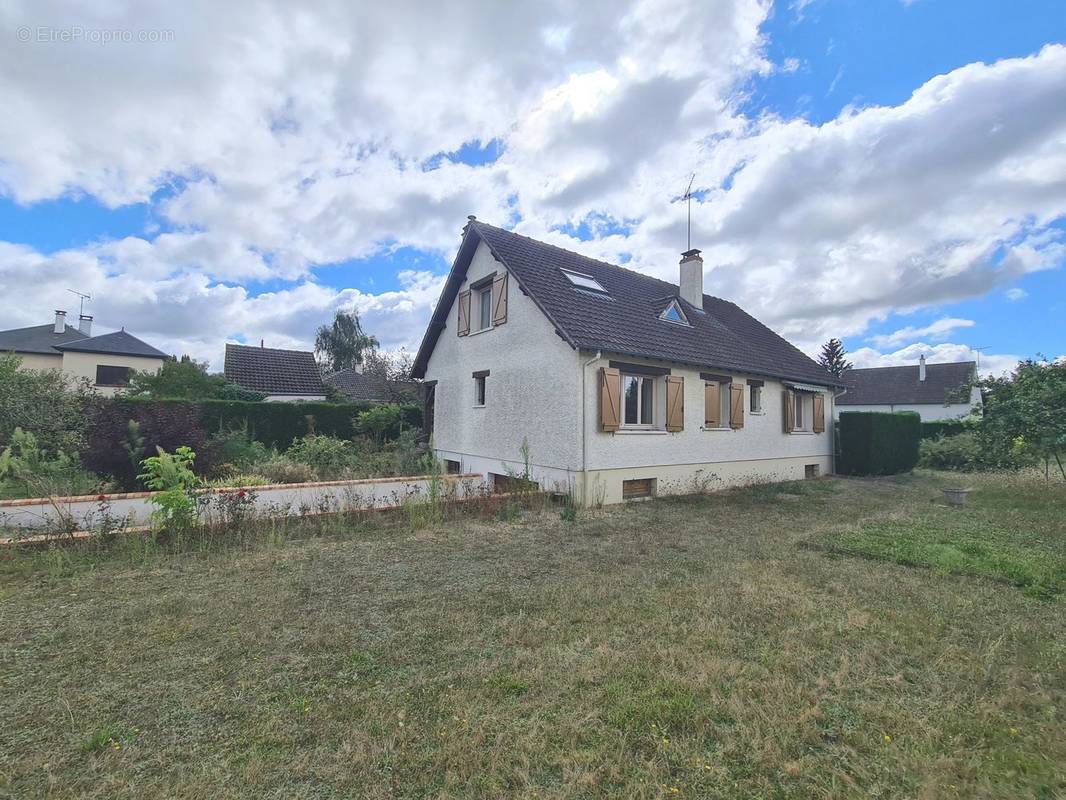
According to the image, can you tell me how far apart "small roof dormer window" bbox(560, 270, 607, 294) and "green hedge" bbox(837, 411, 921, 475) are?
10440 mm

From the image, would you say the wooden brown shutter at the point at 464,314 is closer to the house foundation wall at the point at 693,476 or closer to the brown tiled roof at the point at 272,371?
the house foundation wall at the point at 693,476

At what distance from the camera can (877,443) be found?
15703mm

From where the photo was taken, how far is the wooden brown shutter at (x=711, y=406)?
12.2 metres

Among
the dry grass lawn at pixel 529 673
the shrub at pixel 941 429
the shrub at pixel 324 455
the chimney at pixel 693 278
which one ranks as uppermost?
the chimney at pixel 693 278

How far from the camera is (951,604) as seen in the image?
4.55 m

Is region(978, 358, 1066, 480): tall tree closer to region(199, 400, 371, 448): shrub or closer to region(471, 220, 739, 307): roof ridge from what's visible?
region(471, 220, 739, 307): roof ridge

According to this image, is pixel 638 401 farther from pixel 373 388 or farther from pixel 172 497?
pixel 373 388

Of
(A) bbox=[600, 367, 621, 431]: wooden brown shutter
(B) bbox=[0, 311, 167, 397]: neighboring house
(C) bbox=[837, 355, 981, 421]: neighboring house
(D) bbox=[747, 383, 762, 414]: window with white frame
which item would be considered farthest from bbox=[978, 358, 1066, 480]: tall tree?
(B) bbox=[0, 311, 167, 397]: neighboring house

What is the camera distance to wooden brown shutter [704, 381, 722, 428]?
40.1 feet

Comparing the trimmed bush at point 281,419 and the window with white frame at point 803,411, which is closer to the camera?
the trimmed bush at point 281,419

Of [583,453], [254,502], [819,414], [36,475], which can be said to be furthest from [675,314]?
[36,475]

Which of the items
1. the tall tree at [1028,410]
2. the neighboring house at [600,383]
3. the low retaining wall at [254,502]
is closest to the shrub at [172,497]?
the low retaining wall at [254,502]

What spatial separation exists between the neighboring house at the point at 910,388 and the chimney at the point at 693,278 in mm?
25728

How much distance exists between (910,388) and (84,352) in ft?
198
